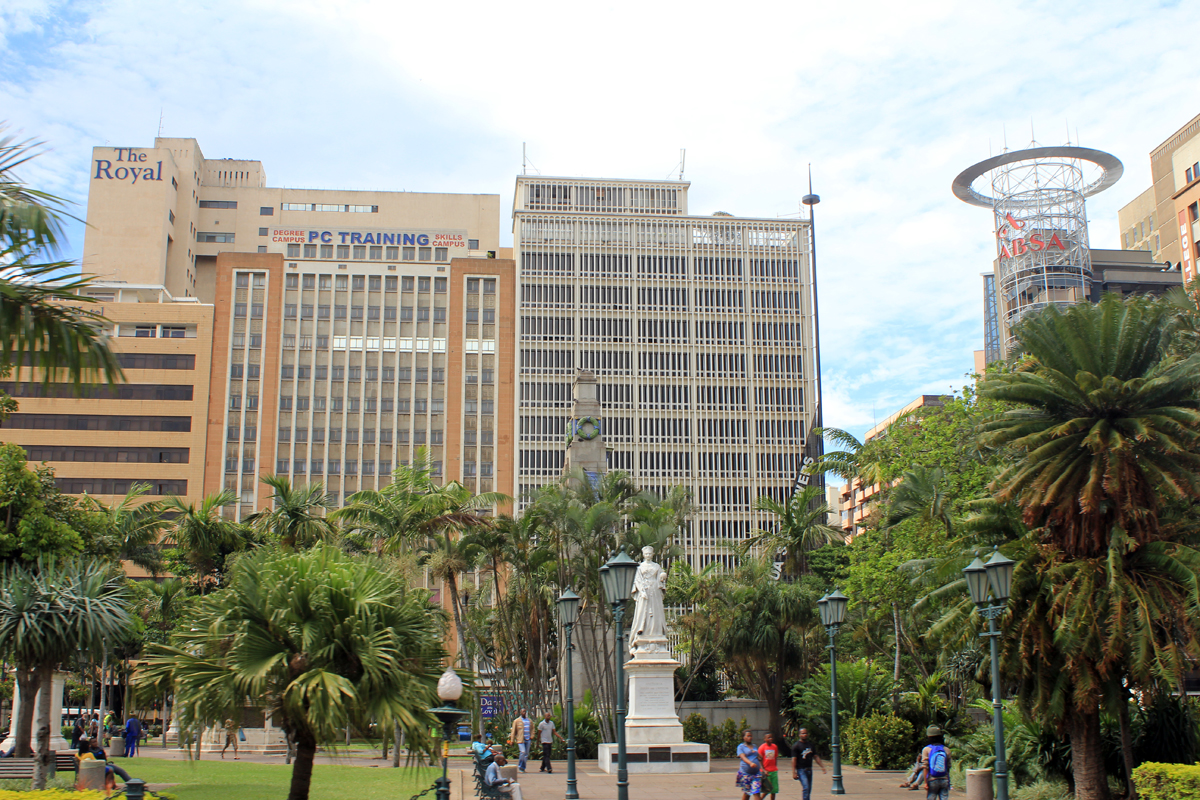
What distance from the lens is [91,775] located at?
20.6 m

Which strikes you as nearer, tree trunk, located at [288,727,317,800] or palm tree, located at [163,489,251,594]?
tree trunk, located at [288,727,317,800]

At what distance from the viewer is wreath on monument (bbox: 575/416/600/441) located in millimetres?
43469

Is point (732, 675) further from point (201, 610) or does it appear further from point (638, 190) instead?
point (638, 190)

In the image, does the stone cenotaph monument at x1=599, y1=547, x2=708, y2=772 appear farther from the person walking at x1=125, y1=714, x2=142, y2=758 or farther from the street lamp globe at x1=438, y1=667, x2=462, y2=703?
the person walking at x1=125, y1=714, x2=142, y2=758

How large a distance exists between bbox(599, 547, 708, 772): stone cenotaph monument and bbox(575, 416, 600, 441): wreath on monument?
583 inches

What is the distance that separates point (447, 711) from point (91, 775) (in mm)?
9823

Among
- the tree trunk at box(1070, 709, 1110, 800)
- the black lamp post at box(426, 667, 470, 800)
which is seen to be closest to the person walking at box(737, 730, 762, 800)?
the black lamp post at box(426, 667, 470, 800)

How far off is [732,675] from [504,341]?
52.8m

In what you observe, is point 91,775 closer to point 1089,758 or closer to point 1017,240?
point 1089,758

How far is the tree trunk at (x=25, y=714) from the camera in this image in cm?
2192

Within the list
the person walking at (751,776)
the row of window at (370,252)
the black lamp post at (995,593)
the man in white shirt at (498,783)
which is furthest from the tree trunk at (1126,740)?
the row of window at (370,252)

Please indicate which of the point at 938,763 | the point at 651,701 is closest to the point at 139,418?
the point at 651,701

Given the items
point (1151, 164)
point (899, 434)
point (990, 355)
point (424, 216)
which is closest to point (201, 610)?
point (899, 434)

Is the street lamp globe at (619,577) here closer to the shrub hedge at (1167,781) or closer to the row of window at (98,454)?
the shrub hedge at (1167,781)
